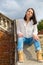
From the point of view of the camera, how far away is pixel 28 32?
7.02 m

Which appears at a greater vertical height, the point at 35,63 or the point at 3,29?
the point at 3,29

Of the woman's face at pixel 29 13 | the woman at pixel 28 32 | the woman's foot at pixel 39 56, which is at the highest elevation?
the woman's face at pixel 29 13

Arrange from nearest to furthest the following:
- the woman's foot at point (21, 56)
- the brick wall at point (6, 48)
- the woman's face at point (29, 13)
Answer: the woman's foot at point (21, 56) → the woman's face at point (29, 13) → the brick wall at point (6, 48)

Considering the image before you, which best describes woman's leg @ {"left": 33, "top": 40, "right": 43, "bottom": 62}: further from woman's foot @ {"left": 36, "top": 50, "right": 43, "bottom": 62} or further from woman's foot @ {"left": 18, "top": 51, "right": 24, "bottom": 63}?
woman's foot @ {"left": 18, "top": 51, "right": 24, "bottom": 63}

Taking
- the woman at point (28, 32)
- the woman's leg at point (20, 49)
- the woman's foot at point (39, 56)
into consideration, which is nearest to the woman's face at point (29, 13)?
the woman at point (28, 32)

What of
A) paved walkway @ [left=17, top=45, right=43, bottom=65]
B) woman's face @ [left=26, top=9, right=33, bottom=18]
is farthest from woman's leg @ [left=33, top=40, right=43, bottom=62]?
woman's face @ [left=26, top=9, right=33, bottom=18]

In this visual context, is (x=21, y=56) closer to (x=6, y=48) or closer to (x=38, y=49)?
(x=38, y=49)

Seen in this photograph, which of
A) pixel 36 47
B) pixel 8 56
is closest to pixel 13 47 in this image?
pixel 8 56

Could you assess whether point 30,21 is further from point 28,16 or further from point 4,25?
point 4,25

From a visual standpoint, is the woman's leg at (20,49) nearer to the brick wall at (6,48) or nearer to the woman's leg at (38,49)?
the woman's leg at (38,49)

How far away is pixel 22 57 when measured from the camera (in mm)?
6820

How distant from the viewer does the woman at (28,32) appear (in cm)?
683

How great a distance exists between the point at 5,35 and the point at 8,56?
0.57 meters

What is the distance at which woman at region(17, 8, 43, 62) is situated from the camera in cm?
683
